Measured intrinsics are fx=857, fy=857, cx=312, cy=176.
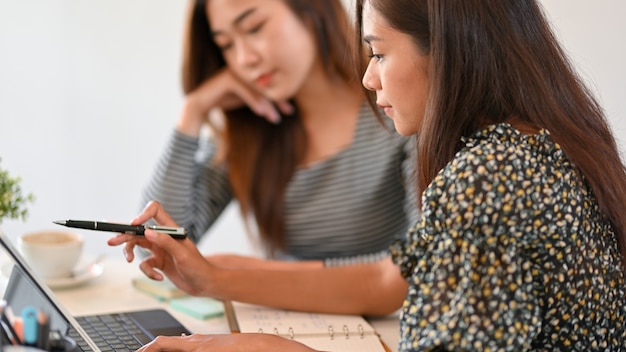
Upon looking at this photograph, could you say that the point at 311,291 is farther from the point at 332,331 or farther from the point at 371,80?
the point at 371,80

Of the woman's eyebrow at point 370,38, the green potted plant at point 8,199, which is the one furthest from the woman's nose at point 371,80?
the green potted plant at point 8,199

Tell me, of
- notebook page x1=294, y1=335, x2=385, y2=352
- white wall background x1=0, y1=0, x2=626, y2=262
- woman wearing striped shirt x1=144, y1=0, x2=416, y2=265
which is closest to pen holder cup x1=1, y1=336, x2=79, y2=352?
notebook page x1=294, y1=335, x2=385, y2=352

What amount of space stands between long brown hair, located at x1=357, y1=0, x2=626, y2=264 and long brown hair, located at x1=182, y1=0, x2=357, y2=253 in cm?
78

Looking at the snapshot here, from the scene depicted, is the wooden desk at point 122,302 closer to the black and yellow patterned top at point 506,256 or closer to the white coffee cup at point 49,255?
the white coffee cup at point 49,255

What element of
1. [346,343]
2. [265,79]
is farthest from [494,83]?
[265,79]

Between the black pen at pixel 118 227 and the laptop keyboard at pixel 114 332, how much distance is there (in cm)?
15

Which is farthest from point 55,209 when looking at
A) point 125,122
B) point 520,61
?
point 520,61

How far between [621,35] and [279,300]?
0.84m

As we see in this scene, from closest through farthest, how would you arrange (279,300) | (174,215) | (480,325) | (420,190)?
(480,325) → (420,190) → (279,300) → (174,215)

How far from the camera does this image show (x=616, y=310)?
1.06m

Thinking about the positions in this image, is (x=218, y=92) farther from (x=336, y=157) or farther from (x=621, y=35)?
(x=621, y=35)

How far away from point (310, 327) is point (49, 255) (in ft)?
1.70

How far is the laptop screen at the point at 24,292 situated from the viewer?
3.43 ft

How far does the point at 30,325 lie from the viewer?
996mm
